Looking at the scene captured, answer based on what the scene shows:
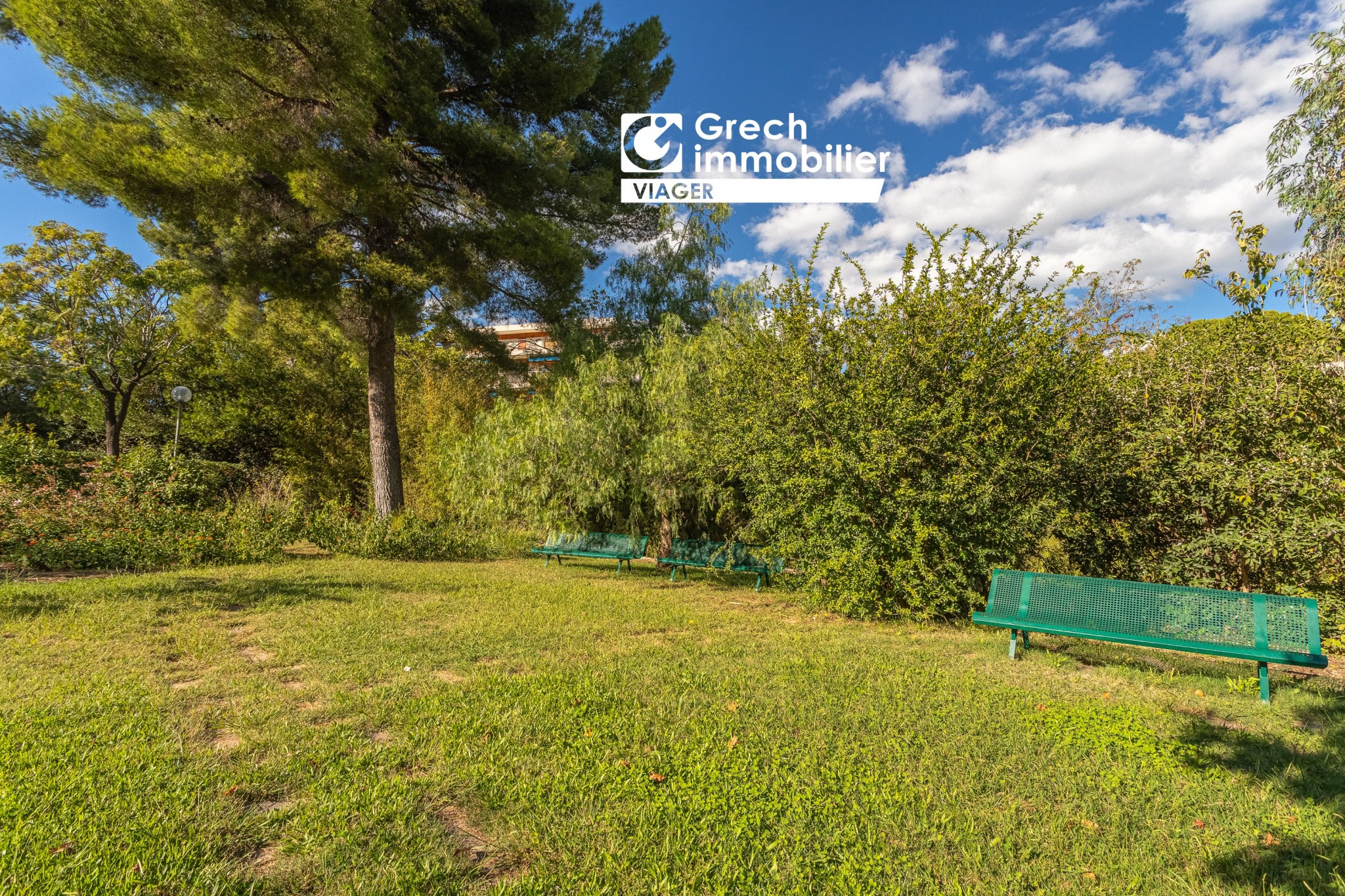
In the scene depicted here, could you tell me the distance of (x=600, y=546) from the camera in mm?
10875

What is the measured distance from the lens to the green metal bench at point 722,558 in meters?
9.37

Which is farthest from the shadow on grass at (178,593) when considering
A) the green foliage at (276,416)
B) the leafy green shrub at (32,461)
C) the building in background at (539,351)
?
the green foliage at (276,416)

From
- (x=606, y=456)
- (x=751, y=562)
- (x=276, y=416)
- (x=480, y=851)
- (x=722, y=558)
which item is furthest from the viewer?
(x=276, y=416)

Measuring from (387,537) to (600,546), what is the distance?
4.06 meters

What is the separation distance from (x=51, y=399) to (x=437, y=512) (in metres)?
14.3

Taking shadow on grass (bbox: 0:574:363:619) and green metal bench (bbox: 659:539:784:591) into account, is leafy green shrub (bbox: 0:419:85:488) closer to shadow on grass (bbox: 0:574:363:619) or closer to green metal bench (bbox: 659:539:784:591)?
shadow on grass (bbox: 0:574:363:619)

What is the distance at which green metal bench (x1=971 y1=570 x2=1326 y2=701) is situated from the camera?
4492mm

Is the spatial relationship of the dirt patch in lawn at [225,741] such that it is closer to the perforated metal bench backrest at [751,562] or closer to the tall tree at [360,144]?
the perforated metal bench backrest at [751,562]

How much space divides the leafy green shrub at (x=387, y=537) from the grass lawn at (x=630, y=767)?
17.8ft

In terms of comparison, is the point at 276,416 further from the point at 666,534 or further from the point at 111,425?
the point at 666,534

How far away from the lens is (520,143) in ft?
34.2

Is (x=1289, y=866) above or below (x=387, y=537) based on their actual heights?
below

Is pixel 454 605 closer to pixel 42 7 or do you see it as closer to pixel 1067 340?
pixel 1067 340

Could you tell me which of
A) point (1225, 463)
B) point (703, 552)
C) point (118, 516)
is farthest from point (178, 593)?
point (1225, 463)
